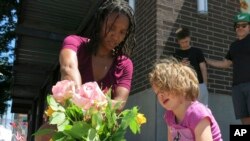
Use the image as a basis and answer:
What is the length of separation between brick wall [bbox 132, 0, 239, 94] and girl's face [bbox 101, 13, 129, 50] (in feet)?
11.0

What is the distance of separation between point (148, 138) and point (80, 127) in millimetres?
4373

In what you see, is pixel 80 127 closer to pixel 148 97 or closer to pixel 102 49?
pixel 102 49

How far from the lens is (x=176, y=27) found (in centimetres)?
627

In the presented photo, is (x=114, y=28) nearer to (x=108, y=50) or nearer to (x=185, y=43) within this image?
(x=108, y=50)

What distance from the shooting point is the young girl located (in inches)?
97.8

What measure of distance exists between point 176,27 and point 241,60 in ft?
4.77

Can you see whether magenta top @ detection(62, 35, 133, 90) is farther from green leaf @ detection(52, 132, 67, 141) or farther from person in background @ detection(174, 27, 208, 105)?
person in background @ detection(174, 27, 208, 105)

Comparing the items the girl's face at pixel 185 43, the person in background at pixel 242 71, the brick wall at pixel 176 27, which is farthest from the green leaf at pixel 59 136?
the brick wall at pixel 176 27

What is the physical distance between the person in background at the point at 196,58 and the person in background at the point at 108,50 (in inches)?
107

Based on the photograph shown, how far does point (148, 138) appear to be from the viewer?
5.88 meters

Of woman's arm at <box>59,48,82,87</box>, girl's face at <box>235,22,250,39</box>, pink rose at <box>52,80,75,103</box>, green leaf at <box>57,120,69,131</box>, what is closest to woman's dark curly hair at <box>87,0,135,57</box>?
woman's arm at <box>59,48,82,87</box>

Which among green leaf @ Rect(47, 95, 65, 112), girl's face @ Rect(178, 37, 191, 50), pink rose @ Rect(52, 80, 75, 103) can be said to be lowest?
green leaf @ Rect(47, 95, 65, 112)

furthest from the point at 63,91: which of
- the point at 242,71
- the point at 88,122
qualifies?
the point at 242,71

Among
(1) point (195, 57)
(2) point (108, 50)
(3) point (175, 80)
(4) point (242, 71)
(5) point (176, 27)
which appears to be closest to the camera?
(3) point (175, 80)
